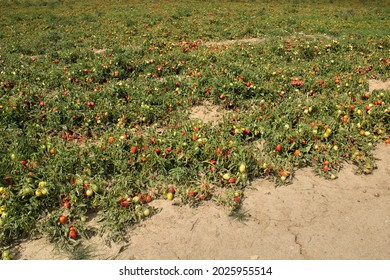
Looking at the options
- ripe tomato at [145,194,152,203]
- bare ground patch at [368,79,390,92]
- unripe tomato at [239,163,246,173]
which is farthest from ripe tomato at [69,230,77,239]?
bare ground patch at [368,79,390,92]

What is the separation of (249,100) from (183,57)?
330cm

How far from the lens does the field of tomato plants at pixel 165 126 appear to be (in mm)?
4098

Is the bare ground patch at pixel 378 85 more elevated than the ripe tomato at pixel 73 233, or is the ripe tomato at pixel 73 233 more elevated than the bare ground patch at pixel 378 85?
the bare ground patch at pixel 378 85

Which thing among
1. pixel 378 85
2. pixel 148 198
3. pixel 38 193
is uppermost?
pixel 378 85

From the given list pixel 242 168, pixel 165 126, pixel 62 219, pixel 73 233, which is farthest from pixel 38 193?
pixel 242 168

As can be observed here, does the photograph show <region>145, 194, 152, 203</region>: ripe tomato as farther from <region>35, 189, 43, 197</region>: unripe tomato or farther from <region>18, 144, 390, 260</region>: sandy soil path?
<region>35, 189, 43, 197</region>: unripe tomato

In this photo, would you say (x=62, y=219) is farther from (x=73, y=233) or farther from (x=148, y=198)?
(x=148, y=198)

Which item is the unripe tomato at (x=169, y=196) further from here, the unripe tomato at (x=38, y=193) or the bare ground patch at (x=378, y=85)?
the bare ground patch at (x=378, y=85)

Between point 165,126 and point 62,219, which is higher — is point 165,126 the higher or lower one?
the higher one

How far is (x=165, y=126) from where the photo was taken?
5.98m

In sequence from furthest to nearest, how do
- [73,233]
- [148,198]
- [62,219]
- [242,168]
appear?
[242,168] → [148,198] → [62,219] → [73,233]

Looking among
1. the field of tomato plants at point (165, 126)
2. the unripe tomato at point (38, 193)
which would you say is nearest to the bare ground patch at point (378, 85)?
the field of tomato plants at point (165, 126)

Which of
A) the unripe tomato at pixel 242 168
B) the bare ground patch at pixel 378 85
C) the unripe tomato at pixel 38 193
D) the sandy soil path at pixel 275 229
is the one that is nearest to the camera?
the sandy soil path at pixel 275 229

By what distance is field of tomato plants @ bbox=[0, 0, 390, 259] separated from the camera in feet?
13.4
